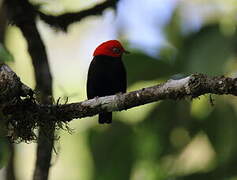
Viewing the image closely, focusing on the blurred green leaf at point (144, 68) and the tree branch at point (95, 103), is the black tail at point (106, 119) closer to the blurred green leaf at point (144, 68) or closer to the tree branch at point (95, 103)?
the blurred green leaf at point (144, 68)

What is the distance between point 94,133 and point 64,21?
851mm

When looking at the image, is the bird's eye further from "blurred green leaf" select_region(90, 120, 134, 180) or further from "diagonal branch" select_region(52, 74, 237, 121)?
"diagonal branch" select_region(52, 74, 237, 121)

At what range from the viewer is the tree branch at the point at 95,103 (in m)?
2.66

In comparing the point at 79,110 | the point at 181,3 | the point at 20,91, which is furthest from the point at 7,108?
the point at 181,3

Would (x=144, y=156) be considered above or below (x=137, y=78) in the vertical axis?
below

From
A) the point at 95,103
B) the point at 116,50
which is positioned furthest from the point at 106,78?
the point at 95,103

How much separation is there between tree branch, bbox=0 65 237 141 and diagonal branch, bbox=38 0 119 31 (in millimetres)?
1179

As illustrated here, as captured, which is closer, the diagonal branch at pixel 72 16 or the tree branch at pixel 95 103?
the tree branch at pixel 95 103

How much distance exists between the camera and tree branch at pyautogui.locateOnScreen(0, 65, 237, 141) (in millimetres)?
2662

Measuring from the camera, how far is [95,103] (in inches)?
119

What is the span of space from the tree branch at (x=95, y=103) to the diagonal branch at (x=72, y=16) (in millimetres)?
1179

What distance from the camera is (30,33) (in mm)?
4027

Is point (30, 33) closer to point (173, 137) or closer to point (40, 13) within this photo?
point (40, 13)

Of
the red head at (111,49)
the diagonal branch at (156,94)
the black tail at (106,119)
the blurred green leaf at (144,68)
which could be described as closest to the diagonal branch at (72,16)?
the blurred green leaf at (144,68)
